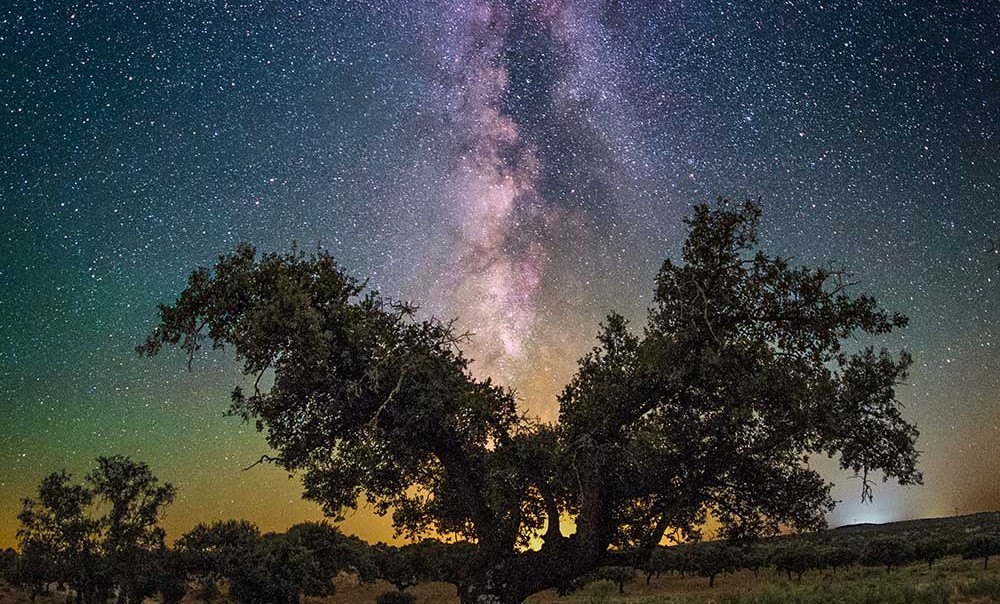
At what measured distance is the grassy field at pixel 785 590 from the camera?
3812 cm

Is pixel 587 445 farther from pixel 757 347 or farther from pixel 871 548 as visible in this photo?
pixel 871 548

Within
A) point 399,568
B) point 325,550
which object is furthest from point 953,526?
point 325,550

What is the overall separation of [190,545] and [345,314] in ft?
159

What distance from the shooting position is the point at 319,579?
61125mm

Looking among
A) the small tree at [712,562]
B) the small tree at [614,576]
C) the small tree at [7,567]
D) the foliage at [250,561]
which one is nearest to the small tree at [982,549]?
the small tree at [712,562]

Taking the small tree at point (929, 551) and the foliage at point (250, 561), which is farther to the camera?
the small tree at point (929, 551)

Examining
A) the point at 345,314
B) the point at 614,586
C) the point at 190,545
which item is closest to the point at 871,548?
the point at 614,586

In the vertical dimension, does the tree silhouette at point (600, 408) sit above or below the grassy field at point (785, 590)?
above

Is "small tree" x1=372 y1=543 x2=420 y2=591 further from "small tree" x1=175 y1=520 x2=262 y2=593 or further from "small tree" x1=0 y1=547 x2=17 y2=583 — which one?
"small tree" x1=0 y1=547 x2=17 y2=583

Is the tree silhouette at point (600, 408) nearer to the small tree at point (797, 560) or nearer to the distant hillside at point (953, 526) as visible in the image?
the small tree at point (797, 560)

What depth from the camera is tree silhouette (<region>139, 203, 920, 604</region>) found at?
15.3 meters

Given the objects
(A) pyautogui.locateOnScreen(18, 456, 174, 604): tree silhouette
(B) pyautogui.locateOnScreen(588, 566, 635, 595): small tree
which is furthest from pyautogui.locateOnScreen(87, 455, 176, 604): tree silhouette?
(B) pyautogui.locateOnScreen(588, 566, 635, 595): small tree

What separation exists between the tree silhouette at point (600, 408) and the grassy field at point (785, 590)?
26.9 metres

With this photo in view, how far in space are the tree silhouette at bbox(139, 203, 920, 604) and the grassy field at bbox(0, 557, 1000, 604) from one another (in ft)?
88.2
